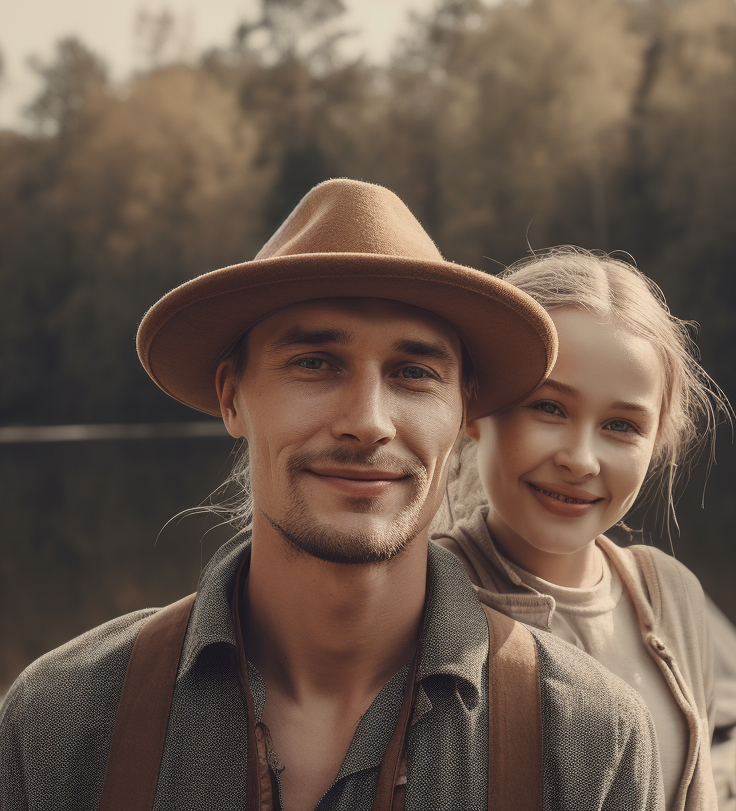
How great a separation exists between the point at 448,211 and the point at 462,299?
2362 centimetres

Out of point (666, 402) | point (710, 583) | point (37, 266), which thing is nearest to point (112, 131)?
point (37, 266)

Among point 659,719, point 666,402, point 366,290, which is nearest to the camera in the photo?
point 366,290

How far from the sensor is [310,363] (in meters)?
1.80

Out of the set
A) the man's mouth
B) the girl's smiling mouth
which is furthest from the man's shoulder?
the girl's smiling mouth

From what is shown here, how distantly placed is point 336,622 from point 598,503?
0.73 metres

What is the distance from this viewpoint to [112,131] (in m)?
31.2

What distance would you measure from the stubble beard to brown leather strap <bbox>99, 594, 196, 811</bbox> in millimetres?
311

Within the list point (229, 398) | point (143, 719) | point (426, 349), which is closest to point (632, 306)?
point (426, 349)

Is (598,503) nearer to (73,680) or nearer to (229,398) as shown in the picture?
(229,398)

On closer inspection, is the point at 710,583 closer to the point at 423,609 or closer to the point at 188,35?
the point at 423,609

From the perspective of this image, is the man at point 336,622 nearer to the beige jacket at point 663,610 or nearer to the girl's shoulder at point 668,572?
the beige jacket at point 663,610

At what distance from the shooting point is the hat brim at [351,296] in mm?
1691

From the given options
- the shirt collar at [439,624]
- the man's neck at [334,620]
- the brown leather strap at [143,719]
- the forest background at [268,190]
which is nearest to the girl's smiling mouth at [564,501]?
the shirt collar at [439,624]

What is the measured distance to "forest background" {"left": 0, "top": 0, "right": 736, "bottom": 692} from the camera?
1367 cm
